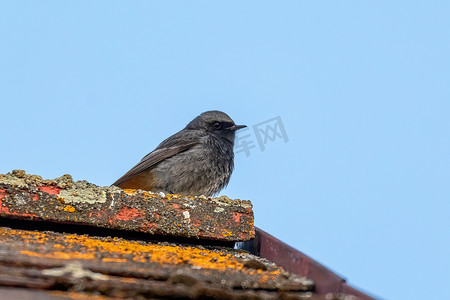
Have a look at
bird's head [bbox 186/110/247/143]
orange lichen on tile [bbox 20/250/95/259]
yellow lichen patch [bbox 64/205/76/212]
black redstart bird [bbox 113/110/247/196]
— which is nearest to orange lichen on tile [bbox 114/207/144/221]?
yellow lichen patch [bbox 64/205/76/212]

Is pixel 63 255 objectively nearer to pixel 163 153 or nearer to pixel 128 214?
pixel 128 214

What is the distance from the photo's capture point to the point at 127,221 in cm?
365

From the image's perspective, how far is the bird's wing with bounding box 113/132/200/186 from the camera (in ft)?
26.5

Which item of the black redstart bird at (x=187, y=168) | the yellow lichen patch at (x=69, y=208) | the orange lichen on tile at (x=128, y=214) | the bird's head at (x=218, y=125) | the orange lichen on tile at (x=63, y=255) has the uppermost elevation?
the bird's head at (x=218, y=125)

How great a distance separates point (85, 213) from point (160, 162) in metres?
4.61

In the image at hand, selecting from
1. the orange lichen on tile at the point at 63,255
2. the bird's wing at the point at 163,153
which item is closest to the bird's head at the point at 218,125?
the bird's wing at the point at 163,153

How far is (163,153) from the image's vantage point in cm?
828

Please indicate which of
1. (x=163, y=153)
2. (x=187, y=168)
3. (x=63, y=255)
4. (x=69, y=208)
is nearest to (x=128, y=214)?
(x=69, y=208)

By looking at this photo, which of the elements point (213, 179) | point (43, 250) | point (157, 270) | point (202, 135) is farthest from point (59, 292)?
point (202, 135)

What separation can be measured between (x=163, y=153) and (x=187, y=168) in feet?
1.81

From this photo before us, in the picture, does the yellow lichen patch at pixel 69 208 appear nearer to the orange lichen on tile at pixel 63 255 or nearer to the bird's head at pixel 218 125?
the orange lichen on tile at pixel 63 255

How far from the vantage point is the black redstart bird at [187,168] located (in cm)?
787

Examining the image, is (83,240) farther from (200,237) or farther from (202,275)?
(202,275)

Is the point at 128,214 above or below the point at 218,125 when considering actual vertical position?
below
